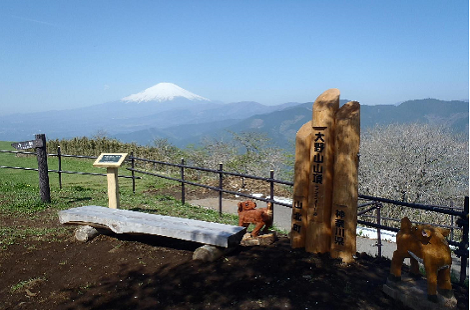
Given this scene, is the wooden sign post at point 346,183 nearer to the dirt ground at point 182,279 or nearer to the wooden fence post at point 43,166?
the dirt ground at point 182,279

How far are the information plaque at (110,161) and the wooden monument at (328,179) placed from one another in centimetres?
323

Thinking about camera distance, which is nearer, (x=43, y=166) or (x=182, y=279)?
(x=182, y=279)

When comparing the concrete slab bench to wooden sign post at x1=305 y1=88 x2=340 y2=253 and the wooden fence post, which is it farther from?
the wooden fence post

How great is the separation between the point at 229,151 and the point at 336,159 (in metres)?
15.3

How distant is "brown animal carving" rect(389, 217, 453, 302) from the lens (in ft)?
9.89

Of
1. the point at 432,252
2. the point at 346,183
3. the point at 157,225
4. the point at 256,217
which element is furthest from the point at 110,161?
the point at 432,252

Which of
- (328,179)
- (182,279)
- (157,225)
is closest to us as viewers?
(182,279)

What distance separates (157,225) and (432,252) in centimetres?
297

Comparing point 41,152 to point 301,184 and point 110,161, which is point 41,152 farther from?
point 301,184

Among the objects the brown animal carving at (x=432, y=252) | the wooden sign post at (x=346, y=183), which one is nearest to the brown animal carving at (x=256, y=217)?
the wooden sign post at (x=346, y=183)

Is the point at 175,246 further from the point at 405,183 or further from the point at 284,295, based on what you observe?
the point at 405,183

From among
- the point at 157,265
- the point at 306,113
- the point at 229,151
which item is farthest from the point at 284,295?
the point at 306,113

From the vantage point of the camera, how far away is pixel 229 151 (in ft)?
63.2

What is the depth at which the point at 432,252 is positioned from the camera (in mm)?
3031
